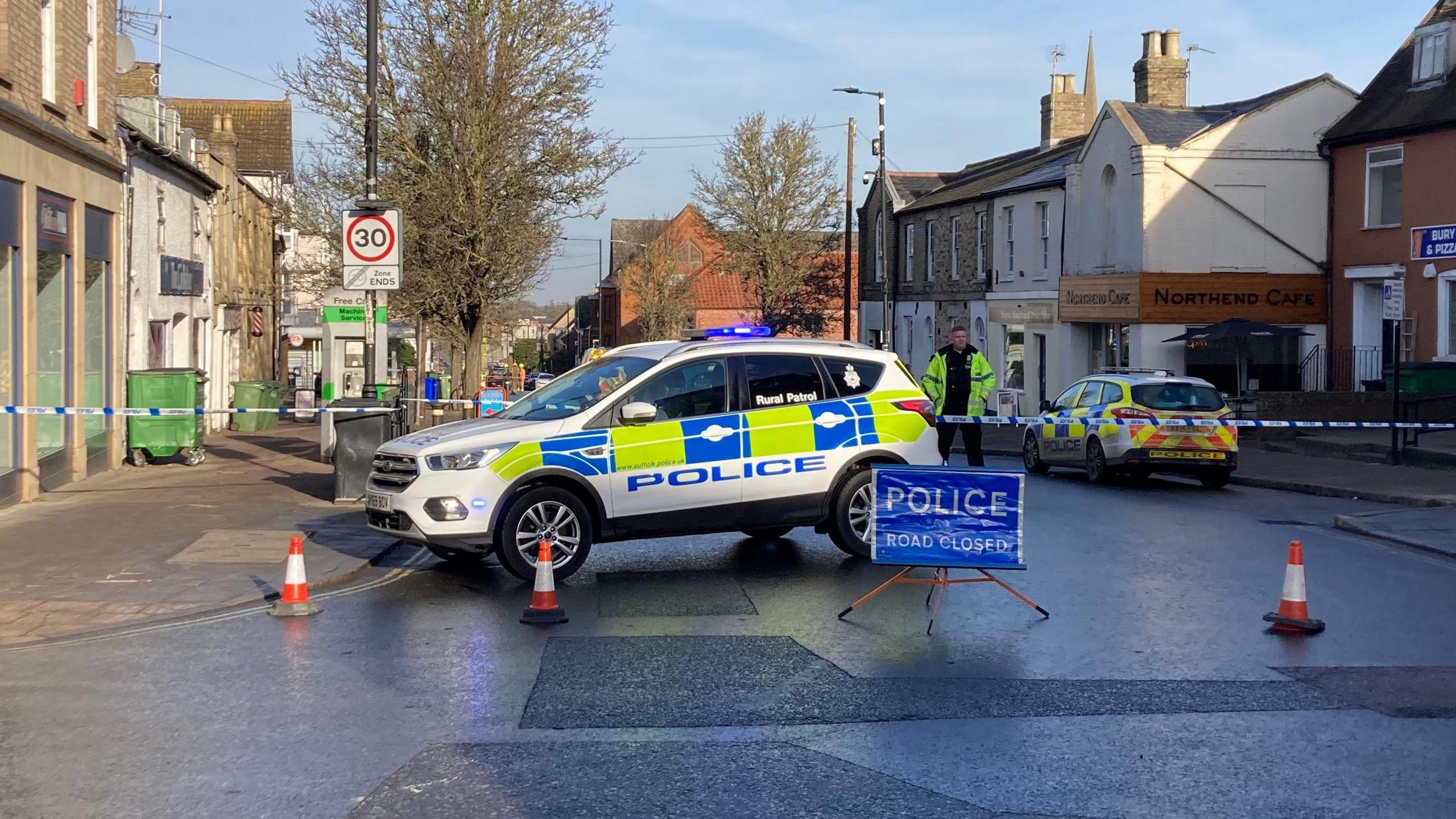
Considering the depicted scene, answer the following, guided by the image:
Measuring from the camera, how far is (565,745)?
6285 millimetres

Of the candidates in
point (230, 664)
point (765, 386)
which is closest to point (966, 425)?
point (765, 386)

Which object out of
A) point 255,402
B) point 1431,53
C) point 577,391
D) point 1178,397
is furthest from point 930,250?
point 577,391

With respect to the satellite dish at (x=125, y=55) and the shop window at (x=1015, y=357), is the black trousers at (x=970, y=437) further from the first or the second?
the shop window at (x=1015, y=357)

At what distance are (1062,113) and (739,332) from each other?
116 ft

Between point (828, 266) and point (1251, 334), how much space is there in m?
27.2

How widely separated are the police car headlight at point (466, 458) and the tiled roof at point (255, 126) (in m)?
41.9

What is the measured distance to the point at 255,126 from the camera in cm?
5191

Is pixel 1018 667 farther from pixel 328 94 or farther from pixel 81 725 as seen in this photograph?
pixel 328 94

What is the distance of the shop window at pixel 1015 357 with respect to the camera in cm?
3819

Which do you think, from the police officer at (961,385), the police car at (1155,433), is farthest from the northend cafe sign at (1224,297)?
the police officer at (961,385)

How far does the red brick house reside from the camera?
83.8 metres

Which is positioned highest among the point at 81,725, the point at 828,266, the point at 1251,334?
the point at 828,266

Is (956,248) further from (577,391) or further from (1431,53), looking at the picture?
(577,391)

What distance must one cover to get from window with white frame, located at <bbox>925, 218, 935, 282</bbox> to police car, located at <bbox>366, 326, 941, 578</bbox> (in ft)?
108
